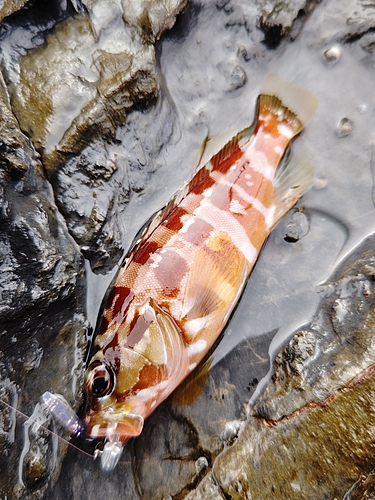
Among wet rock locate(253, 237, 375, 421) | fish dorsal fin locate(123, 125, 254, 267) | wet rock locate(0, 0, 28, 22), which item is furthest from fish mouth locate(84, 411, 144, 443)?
wet rock locate(0, 0, 28, 22)

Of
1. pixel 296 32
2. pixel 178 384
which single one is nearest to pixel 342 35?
pixel 296 32

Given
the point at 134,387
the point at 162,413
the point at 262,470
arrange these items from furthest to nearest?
1. the point at 162,413
2. the point at 134,387
3. the point at 262,470

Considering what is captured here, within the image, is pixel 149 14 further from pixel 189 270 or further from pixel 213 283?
pixel 213 283

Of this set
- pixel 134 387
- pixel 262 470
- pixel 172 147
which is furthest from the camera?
pixel 172 147

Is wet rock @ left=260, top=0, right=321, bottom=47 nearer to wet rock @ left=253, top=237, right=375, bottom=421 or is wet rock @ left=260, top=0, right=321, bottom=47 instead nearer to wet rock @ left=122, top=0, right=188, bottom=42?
wet rock @ left=122, top=0, right=188, bottom=42

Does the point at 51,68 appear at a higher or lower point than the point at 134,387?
higher

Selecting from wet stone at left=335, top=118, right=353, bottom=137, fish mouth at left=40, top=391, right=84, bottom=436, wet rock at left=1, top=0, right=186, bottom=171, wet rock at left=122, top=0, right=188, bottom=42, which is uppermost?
wet stone at left=335, top=118, right=353, bottom=137

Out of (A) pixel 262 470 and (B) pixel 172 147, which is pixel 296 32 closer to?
(B) pixel 172 147

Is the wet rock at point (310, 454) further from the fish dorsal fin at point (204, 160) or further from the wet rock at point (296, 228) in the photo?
the fish dorsal fin at point (204, 160)
